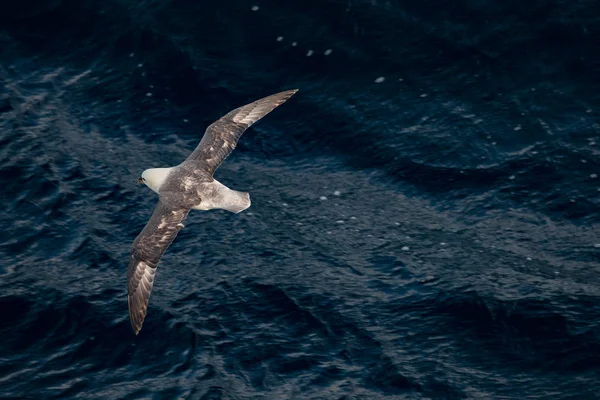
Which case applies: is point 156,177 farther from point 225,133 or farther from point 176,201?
point 225,133

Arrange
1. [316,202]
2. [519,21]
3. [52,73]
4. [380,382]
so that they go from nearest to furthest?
[380,382] → [316,202] → [519,21] → [52,73]

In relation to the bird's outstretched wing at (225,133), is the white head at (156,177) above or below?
below

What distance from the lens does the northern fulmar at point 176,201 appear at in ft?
38.4

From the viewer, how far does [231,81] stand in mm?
16766

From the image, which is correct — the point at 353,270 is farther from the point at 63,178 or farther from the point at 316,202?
the point at 63,178

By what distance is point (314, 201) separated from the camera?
49.0 ft

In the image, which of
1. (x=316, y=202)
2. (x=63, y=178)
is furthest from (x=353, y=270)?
(x=63, y=178)

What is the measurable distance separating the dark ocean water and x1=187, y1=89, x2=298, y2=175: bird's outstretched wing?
68.6 inches

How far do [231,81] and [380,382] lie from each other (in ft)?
23.6

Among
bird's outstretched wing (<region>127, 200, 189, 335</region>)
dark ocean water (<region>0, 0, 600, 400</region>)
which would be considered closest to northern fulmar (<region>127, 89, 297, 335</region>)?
bird's outstretched wing (<region>127, 200, 189, 335</region>)

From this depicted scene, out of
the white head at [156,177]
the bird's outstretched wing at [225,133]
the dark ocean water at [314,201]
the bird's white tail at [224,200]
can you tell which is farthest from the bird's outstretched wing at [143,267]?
the bird's outstretched wing at [225,133]

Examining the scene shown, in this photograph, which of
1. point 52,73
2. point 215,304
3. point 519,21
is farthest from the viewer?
point 52,73

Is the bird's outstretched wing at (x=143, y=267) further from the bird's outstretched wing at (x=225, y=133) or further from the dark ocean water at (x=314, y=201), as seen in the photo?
the bird's outstretched wing at (x=225, y=133)

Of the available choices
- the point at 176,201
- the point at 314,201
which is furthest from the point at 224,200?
the point at 314,201
